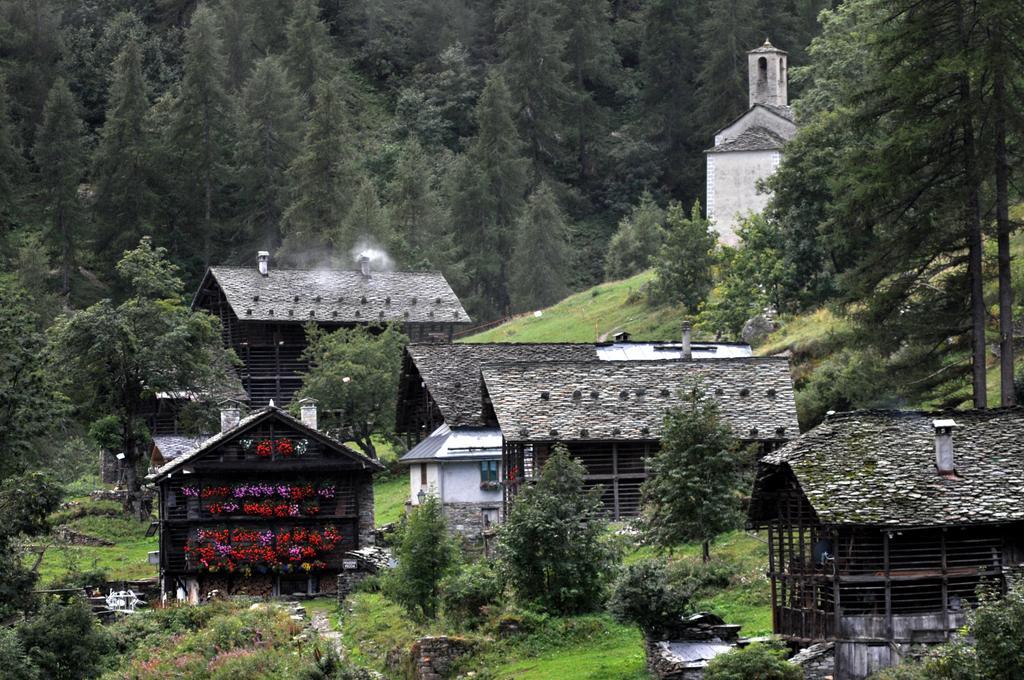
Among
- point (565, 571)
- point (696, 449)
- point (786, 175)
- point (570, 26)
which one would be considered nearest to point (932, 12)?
point (696, 449)

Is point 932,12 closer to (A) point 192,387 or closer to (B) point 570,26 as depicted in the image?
(A) point 192,387

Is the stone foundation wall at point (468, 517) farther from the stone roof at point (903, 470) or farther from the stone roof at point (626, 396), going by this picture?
the stone roof at point (903, 470)

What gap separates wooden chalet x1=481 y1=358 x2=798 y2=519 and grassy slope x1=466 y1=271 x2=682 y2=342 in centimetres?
2737

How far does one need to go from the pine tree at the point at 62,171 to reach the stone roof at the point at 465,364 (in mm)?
51780

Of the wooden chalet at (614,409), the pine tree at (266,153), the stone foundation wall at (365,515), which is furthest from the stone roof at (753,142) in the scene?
the stone foundation wall at (365,515)

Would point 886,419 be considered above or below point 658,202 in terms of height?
below

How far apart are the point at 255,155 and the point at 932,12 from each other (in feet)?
247

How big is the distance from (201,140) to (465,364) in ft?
195

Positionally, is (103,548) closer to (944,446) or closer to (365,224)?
(944,446)

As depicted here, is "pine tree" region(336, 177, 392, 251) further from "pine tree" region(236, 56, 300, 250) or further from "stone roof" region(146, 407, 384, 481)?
"stone roof" region(146, 407, 384, 481)

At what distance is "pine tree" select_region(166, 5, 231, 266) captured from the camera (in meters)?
119

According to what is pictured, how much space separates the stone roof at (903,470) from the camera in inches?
1458

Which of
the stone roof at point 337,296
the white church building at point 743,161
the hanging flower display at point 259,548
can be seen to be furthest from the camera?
the white church building at point 743,161

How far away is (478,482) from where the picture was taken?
2370 inches
